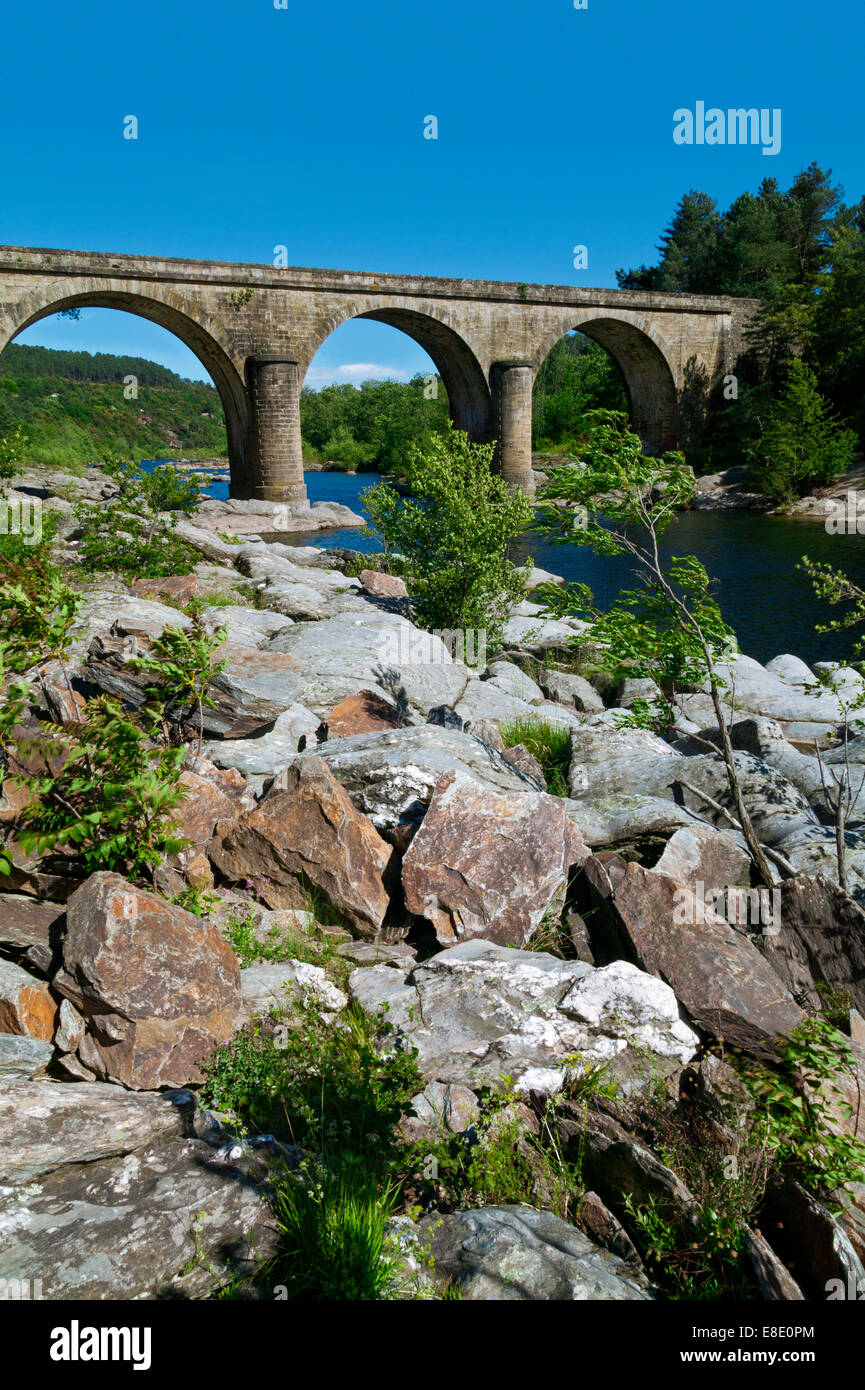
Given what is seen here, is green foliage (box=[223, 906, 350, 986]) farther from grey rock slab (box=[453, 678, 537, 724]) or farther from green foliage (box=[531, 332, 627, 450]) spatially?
green foliage (box=[531, 332, 627, 450])

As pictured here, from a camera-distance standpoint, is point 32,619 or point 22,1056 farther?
point 32,619

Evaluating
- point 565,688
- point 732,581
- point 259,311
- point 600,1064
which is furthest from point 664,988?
point 259,311

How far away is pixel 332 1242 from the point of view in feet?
6.70

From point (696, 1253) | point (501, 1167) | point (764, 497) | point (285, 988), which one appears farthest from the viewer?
point (764, 497)

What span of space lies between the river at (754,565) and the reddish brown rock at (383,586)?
289cm

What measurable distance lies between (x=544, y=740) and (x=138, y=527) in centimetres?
616

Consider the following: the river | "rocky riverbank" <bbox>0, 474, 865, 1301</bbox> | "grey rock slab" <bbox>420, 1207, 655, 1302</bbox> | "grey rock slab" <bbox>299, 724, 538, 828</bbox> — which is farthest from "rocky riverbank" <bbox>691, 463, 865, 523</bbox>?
"grey rock slab" <bbox>420, 1207, 655, 1302</bbox>

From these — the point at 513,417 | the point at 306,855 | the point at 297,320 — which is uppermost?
the point at 297,320

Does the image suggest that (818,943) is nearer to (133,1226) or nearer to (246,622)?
(133,1226)

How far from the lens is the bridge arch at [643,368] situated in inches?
1307

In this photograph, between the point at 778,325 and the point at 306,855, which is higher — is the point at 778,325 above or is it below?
above

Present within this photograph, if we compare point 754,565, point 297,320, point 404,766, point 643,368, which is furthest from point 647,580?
point 643,368

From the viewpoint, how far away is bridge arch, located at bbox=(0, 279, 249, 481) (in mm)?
21781
